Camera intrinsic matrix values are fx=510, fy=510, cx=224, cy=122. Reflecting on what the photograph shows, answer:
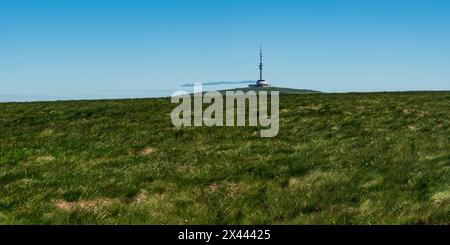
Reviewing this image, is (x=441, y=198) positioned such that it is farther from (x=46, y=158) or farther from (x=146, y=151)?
(x=46, y=158)

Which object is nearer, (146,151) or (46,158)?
(46,158)

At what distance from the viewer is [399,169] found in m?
17.3

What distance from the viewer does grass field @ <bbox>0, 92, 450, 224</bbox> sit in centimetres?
1311

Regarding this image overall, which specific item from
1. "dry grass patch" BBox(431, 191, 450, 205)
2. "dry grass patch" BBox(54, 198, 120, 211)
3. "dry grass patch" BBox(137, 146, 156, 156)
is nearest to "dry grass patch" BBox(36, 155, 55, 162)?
"dry grass patch" BBox(137, 146, 156, 156)

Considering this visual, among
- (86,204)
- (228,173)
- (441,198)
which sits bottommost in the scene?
(86,204)

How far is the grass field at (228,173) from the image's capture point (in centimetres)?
1311

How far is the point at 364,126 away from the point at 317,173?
39.4ft

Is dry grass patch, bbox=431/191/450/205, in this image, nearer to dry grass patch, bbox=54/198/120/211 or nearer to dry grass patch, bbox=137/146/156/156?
dry grass patch, bbox=54/198/120/211

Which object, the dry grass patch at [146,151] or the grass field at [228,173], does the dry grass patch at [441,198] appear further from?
the dry grass patch at [146,151]

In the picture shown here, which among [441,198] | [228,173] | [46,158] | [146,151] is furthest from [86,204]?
[441,198]

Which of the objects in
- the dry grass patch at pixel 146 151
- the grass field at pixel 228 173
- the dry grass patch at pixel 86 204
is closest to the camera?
the grass field at pixel 228 173

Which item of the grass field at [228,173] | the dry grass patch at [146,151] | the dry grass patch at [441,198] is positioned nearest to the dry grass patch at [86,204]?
the grass field at [228,173]

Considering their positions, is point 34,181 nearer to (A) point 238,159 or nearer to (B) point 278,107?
(A) point 238,159

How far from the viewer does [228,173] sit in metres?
17.3
